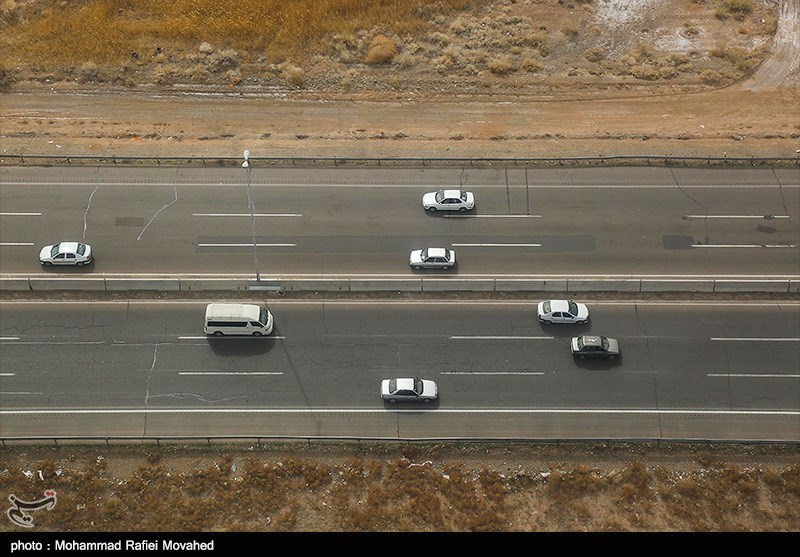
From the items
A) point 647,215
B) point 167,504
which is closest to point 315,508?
point 167,504

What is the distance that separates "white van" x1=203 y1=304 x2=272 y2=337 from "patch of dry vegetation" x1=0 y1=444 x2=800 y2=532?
21.8 ft

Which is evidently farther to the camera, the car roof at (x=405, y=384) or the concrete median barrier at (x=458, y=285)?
the concrete median barrier at (x=458, y=285)

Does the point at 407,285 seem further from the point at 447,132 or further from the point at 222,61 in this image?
the point at 222,61

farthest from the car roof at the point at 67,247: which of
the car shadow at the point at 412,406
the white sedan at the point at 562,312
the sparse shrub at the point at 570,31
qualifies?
the sparse shrub at the point at 570,31

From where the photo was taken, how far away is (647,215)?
48250 mm

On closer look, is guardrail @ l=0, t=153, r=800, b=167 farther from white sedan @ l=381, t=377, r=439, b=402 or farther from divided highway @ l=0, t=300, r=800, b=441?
white sedan @ l=381, t=377, r=439, b=402

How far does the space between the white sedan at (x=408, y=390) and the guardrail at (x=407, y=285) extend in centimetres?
667

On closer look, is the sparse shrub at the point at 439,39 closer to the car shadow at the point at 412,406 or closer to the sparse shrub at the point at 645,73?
the sparse shrub at the point at 645,73

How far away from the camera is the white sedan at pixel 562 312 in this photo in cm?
4150

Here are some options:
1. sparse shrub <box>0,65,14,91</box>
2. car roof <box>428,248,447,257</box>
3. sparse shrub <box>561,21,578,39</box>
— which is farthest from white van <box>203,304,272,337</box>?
sparse shrub <box>561,21,578,39</box>

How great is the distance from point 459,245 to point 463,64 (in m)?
22.3

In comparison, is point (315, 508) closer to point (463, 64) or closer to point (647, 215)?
point (647, 215)

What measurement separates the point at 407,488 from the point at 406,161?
24073 millimetres

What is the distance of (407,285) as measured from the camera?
4362 cm
